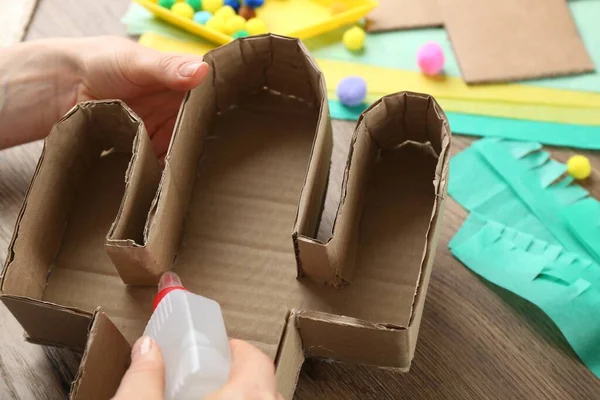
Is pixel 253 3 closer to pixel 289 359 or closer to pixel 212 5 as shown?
pixel 212 5

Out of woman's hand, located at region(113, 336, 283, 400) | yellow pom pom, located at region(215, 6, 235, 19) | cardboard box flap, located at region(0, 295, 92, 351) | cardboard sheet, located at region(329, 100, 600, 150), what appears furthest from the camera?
yellow pom pom, located at region(215, 6, 235, 19)

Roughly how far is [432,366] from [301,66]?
0.34 meters

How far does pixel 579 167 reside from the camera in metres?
0.81

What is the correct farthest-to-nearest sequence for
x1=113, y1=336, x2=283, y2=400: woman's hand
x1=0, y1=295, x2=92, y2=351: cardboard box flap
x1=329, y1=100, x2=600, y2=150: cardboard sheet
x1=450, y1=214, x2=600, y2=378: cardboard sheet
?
x1=329, y1=100, x2=600, y2=150: cardboard sheet
x1=450, y1=214, x2=600, y2=378: cardboard sheet
x1=0, y1=295, x2=92, y2=351: cardboard box flap
x1=113, y1=336, x2=283, y2=400: woman's hand

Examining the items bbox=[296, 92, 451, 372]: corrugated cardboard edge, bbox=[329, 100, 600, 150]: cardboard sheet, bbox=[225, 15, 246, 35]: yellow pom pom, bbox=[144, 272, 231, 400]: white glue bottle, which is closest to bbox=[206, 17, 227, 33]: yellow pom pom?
bbox=[225, 15, 246, 35]: yellow pom pom

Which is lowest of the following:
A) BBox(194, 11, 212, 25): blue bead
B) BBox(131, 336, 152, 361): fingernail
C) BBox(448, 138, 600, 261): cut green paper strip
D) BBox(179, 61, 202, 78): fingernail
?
BBox(448, 138, 600, 261): cut green paper strip

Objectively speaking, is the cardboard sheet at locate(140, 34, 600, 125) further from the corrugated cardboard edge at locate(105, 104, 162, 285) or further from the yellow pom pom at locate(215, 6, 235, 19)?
the corrugated cardboard edge at locate(105, 104, 162, 285)

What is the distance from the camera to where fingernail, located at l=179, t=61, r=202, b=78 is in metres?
0.71

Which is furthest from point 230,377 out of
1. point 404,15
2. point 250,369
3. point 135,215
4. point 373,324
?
point 404,15

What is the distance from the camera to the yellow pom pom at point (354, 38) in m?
0.92

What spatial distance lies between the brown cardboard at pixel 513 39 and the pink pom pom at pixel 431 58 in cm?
3

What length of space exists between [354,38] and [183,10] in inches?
9.2

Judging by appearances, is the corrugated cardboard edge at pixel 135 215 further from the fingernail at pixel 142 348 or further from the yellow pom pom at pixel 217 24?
the yellow pom pom at pixel 217 24

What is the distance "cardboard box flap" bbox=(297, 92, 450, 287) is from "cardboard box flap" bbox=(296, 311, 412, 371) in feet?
0.22
